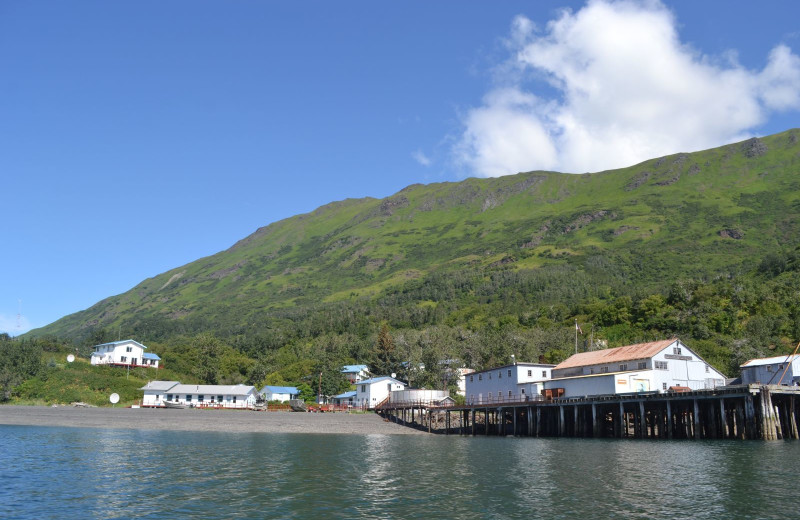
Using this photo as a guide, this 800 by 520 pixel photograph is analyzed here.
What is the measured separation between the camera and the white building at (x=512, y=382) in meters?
83.4

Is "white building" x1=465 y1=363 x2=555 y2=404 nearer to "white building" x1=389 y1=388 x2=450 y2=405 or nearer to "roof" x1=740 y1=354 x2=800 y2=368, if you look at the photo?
"white building" x1=389 y1=388 x2=450 y2=405

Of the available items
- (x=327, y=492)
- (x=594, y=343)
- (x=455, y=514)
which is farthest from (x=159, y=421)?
(x=594, y=343)

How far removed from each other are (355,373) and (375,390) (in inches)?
1061

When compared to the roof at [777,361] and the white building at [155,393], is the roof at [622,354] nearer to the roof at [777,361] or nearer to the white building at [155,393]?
the roof at [777,361]

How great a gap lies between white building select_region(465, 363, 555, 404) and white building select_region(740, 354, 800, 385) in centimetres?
2530

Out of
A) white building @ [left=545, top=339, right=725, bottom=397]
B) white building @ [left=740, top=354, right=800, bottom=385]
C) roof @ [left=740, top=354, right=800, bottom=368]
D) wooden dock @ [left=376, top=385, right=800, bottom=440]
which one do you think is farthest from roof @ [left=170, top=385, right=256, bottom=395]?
roof @ [left=740, top=354, right=800, bottom=368]

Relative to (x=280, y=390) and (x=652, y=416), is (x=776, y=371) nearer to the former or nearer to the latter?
(x=652, y=416)

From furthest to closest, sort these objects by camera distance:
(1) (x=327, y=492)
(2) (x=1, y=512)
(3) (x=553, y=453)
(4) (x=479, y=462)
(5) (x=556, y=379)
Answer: (5) (x=556, y=379) → (3) (x=553, y=453) → (4) (x=479, y=462) → (1) (x=327, y=492) → (2) (x=1, y=512)

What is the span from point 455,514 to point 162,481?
1802cm

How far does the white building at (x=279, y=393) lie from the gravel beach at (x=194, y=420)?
1177 inches

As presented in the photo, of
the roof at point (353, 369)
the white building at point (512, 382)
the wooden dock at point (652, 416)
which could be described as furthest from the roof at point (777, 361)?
the roof at point (353, 369)

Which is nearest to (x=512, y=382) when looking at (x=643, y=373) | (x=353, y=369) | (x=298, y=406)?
(x=643, y=373)

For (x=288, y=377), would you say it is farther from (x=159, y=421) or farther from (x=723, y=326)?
(x=723, y=326)

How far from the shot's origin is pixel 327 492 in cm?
3225
